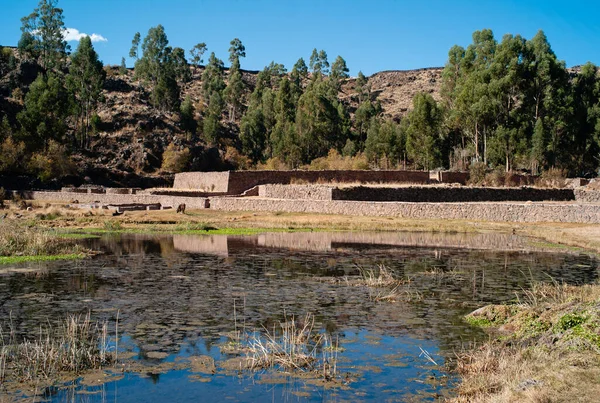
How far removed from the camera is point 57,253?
24.6m

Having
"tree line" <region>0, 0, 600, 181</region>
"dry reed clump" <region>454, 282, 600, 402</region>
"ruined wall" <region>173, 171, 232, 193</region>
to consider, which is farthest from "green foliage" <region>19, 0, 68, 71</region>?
"dry reed clump" <region>454, 282, 600, 402</region>

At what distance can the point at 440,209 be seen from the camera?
129ft

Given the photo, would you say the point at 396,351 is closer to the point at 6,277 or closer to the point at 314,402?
the point at 314,402

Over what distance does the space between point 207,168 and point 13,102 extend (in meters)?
26.3

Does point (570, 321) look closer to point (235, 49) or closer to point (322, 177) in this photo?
point (322, 177)

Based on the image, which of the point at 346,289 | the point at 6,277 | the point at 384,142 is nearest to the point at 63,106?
the point at 384,142

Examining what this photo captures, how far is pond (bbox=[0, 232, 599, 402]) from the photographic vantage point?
33.6 feet

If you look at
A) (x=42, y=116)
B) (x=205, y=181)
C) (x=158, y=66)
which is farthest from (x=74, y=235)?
(x=158, y=66)

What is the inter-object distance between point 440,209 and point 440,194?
25.2ft

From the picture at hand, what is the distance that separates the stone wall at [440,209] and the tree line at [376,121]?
788 inches

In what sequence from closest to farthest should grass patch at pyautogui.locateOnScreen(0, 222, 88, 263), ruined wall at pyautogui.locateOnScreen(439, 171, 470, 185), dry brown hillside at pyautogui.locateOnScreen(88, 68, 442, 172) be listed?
grass patch at pyautogui.locateOnScreen(0, 222, 88, 263), ruined wall at pyautogui.locateOnScreen(439, 171, 470, 185), dry brown hillside at pyautogui.locateOnScreen(88, 68, 442, 172)

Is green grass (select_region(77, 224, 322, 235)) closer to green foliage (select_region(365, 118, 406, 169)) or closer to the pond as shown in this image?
the pond

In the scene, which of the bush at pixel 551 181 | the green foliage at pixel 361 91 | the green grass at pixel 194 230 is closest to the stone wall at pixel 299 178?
the bush at pixel 551 181

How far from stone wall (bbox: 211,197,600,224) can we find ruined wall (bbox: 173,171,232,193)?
8.87 metres
